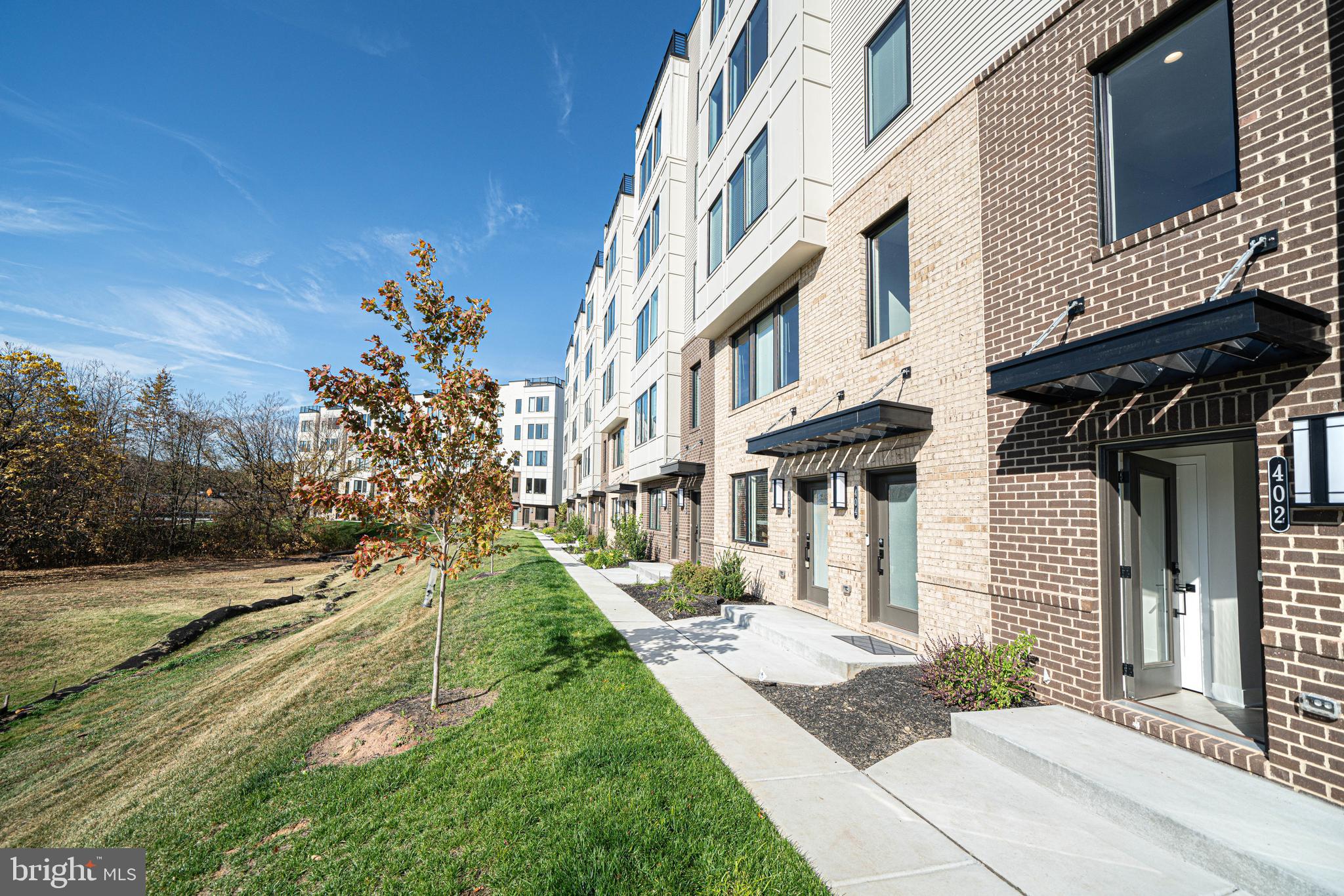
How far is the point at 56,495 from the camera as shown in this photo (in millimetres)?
22031

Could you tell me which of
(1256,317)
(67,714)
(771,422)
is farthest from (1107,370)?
(67,714)

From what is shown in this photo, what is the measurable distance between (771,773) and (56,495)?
1183 inches

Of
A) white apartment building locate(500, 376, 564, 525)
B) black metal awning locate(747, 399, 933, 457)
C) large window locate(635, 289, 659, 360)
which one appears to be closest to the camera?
black metal awning locate(747, 399, 933, 457)

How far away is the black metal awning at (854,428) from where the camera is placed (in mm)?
7379

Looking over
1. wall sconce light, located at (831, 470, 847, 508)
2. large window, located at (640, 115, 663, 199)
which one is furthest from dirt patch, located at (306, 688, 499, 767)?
large window, located at (640, 115, 663, 199)

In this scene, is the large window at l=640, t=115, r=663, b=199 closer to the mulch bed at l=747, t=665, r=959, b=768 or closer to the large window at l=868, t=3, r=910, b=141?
the large window at l=868, t=3, r=910, b=141

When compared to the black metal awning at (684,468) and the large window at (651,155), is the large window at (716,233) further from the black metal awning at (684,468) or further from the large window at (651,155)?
the large window at (651,155)

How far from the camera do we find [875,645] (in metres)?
7.92

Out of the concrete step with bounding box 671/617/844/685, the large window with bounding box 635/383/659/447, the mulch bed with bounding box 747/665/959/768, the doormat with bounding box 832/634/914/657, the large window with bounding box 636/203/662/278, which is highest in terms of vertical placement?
the large window with bounding box 636/203/662/278

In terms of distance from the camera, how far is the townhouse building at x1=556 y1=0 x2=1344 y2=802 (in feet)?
12.7

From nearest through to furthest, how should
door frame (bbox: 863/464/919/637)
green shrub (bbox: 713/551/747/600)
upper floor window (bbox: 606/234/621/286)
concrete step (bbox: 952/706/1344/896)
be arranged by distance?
concrete step (bbox: 952/706/1344/896)
door frame (bbox: 863/464/919/637)
green shrub (bbox: 713/551/747/600)
upper floor window (bbox: 606/234/621/286)

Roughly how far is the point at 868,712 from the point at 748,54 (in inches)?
542

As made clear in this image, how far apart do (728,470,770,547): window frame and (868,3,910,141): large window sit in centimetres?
680

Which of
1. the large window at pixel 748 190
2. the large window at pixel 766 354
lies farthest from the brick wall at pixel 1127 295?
the large window at pixel 748 190
